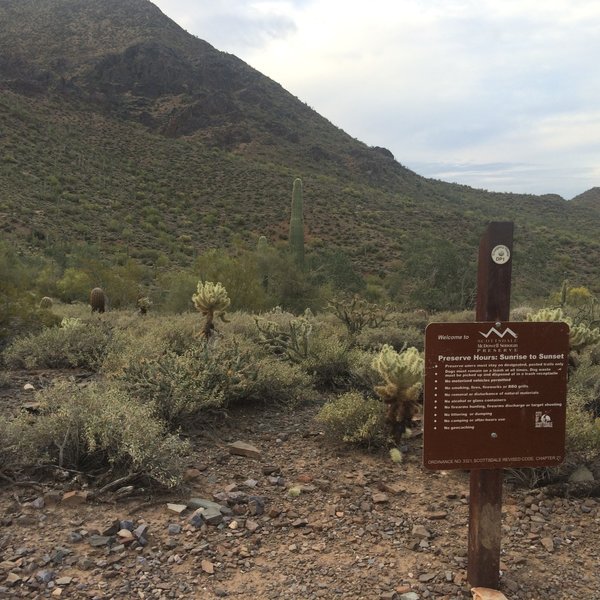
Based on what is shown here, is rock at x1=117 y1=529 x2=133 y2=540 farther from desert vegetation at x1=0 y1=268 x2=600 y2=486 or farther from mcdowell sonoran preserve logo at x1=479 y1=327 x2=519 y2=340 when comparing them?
mcdowell sonoran preserve logo at x1=479 y1=327 x2=519 y2=340

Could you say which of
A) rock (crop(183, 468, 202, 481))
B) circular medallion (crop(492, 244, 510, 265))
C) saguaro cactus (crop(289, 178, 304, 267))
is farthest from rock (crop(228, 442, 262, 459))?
saguaro cactus (crop(289, 178, 304, 267))

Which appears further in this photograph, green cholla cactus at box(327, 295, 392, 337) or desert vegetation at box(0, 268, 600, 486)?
green cholla cactus at box(327, 295, 392, 337)

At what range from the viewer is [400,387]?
5.32 m

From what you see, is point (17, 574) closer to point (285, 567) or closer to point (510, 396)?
point (285, 567)

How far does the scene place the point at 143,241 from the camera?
30172 millimetres

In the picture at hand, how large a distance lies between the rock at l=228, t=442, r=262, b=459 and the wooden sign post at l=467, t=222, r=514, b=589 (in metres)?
2.27

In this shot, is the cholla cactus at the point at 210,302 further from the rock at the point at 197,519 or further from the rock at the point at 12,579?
the rock at the point at 12,579

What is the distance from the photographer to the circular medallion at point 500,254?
10.5 feet

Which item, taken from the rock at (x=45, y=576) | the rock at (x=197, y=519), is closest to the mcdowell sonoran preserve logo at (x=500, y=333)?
the rock at (x=197, y=519)

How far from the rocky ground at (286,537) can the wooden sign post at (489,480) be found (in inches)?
7.2

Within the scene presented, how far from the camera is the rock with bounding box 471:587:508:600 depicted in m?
3.18

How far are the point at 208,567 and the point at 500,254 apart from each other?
8.27 feet

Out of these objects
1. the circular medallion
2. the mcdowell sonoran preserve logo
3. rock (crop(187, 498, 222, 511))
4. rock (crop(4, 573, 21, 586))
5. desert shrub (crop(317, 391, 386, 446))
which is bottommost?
rock (crop(4, 573, 21, 586))

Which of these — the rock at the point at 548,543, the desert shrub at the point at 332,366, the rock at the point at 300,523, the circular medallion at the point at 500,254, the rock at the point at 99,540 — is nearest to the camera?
the circular medallion at the point at 500,254
